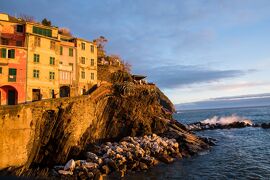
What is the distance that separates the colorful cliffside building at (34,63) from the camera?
128 ft

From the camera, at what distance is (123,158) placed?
109 ft

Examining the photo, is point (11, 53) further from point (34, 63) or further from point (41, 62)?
point (41, 62)

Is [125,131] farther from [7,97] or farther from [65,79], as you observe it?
[7,97]

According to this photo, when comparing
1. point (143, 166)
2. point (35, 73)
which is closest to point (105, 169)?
point (143, 166)

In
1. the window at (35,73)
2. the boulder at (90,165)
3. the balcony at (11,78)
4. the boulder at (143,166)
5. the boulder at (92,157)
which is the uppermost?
the window at (35,73)

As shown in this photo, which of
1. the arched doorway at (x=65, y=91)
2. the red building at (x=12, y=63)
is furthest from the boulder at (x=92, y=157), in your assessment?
the arched doorway at (x=65, y=91)

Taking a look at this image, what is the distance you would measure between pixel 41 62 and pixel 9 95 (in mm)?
7248

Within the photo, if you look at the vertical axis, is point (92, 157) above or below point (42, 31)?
below

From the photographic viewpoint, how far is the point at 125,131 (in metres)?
46.2

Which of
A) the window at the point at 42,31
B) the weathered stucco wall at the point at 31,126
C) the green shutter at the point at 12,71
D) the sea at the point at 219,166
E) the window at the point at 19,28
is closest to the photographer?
the weathered stucco wall at the point at 31,126

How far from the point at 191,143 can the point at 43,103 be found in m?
25.1

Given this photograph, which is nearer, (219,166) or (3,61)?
(219,166)

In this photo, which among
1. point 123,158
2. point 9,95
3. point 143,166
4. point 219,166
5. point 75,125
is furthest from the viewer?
point 9,95

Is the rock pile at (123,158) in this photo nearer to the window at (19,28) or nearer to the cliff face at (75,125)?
the cliff face at (75,125)
